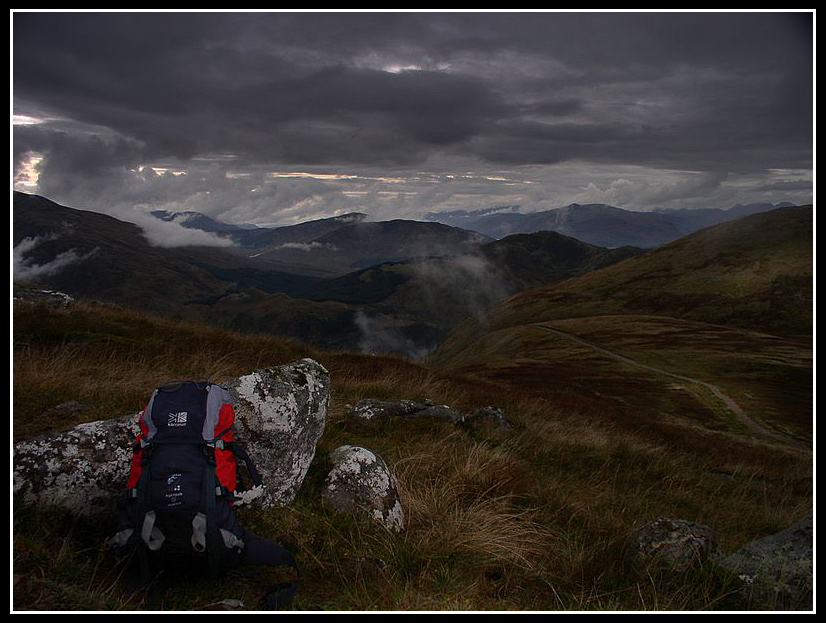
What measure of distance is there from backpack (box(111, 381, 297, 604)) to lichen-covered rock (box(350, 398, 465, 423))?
459 centimetres

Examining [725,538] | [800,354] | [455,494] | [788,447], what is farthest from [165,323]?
[800,354]

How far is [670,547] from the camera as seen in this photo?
4863 mm

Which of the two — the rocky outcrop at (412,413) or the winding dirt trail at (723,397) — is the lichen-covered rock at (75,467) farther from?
the winding dirt trail at (723,397)

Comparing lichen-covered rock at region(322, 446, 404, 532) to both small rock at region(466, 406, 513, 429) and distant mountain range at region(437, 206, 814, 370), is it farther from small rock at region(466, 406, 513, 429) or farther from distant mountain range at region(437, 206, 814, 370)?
distant mountain range at region(437, 206, 814, 370)

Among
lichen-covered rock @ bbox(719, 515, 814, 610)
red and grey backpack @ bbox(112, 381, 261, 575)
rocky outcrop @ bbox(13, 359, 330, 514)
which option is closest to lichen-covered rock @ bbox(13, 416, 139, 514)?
rocky outcrop @ bbox(13, 359, 330, 514)

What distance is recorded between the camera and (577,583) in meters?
4.48

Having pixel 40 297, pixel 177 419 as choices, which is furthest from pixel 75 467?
pixel 40 297

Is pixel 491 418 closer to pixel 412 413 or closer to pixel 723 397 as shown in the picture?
pixel 412 413

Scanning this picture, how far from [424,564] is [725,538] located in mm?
5272

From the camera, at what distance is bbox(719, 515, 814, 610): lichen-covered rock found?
4293 millimetres

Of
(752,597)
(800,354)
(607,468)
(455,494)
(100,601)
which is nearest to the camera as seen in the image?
(100,601)

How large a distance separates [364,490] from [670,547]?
3.42 metres

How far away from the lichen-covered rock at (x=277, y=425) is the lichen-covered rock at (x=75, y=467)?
1.23m
